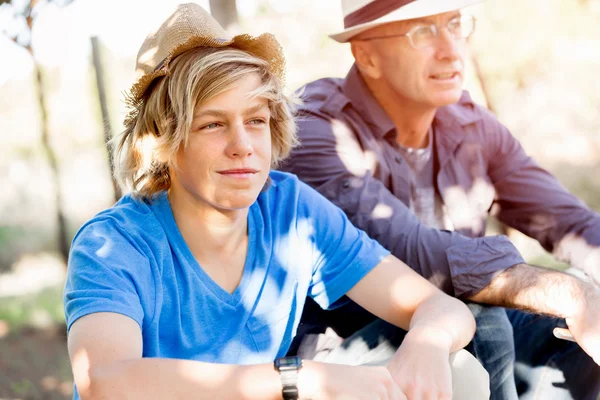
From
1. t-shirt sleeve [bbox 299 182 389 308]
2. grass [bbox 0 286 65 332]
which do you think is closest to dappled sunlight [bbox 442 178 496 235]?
t-shirt sleeve [bbox 299 182 389 308]

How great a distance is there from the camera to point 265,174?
7.66ft

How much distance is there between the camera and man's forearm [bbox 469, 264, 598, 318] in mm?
2588

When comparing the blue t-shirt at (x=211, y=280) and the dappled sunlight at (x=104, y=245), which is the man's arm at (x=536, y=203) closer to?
the blue t-shirt at (x=211, y=280)

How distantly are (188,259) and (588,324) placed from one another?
1340mm

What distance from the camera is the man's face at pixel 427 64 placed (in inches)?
131

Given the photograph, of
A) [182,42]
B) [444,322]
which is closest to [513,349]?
[444,322]

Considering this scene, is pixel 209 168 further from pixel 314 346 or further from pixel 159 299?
pixel 314 346

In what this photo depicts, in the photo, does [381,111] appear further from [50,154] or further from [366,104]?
[50,154]

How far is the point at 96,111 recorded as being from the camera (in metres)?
5.32

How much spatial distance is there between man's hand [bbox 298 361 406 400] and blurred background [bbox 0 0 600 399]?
7.88 feet

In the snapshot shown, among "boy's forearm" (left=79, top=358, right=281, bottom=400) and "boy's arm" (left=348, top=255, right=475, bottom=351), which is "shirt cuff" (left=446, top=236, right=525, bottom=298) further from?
"boy's forearm" (left=79, top=358, right=281, bottom=400)

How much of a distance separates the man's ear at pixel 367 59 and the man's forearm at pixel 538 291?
3.98 ft

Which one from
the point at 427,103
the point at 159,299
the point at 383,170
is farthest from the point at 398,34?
the point at 159,299

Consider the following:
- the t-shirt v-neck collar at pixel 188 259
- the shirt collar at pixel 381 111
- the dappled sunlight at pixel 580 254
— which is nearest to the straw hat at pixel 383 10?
the shirt collar at pixel 381 111
